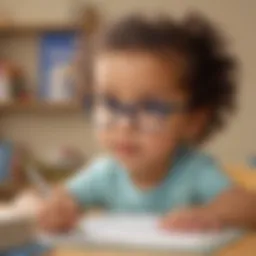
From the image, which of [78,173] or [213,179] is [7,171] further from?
[213,179]

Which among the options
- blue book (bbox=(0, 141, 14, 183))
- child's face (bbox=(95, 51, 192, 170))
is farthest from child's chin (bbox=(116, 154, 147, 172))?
blue book (bbox=(0, 141, 14, 183))

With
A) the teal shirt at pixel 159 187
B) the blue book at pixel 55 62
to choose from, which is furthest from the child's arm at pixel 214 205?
the blue book at pixel 55 62

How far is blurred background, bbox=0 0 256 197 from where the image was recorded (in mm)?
503

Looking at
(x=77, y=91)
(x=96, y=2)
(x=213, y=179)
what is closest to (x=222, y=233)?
(x=213, y=179)

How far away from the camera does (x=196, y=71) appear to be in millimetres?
468

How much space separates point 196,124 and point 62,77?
126 mm

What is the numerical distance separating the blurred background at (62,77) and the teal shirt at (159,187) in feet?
0.07

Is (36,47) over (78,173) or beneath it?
over

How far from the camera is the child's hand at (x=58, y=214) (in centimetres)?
49

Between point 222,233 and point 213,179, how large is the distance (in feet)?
0.14

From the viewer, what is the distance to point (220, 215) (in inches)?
18.4

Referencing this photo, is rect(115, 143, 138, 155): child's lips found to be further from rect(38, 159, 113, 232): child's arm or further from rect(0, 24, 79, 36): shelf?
rect(0, 24, 79, 36): shelf

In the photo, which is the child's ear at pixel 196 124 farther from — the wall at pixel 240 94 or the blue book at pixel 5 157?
the blue book at pixel 5 157

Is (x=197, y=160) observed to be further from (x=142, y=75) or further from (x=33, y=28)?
(x=33, y=28)
